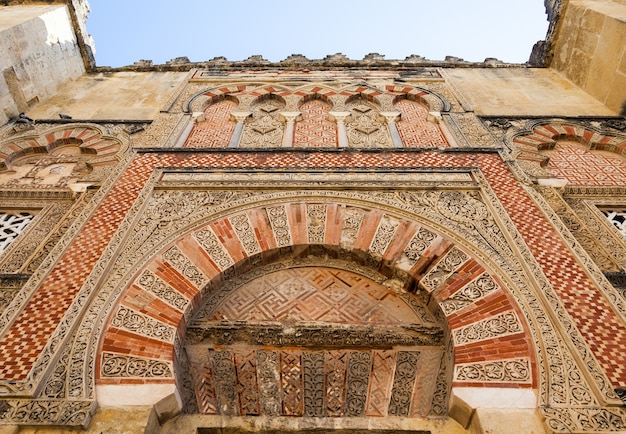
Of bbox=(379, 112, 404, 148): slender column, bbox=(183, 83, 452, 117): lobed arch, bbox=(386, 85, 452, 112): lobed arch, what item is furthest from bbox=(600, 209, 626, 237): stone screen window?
bbox=(183, 83, 452, 117): lobed arch

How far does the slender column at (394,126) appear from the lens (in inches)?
168

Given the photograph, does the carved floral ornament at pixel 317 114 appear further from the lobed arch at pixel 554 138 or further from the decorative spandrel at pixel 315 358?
the decorative spandrel at pixel 315 358

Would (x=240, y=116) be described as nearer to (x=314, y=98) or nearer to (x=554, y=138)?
(x=314, y=98)

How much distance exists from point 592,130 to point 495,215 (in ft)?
7.05

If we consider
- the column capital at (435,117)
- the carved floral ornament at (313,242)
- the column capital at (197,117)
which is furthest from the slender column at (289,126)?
the column capital at (435,117)

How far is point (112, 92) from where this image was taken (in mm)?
5582

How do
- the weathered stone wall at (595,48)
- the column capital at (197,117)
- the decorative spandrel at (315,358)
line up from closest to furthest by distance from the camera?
1. the decorative spandrel at (315,358)
2. the column capital at (197,117)
3. the weathered stone wall at (595,48)

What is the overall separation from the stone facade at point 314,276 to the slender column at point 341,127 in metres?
0.06

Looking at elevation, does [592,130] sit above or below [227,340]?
above

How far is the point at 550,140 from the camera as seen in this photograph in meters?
4.39

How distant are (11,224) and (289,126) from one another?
2.51 m

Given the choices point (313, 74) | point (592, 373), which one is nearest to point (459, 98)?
point (313, 74)

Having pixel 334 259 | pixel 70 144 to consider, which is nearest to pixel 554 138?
pixel 334 259

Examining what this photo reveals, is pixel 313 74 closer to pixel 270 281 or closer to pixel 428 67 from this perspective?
pixel 428 67
